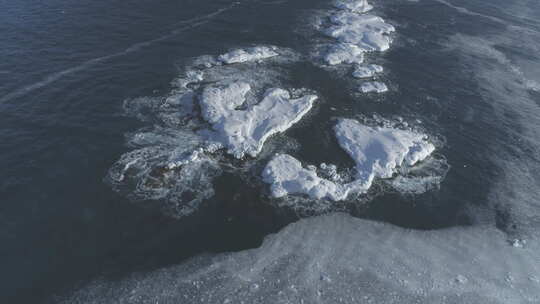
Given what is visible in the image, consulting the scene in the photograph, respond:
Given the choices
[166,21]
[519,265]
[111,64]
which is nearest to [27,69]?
[111,64]

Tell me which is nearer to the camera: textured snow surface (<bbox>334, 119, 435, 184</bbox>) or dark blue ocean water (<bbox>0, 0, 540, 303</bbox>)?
dark blue ocean water (<bbox>0, 0, 540, 303</bbox>)

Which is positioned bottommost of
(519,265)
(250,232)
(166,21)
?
(519,265)

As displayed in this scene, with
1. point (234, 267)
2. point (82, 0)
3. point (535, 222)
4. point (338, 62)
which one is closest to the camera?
point (234, 267)

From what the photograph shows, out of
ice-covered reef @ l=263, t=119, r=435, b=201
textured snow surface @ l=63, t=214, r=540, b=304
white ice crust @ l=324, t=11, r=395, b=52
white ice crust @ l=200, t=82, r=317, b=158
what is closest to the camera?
textured snow surface @ l=63, t=214, r=540, b=304

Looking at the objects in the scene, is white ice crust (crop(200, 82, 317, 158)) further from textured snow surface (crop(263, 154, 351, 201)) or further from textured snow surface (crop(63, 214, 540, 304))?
textured snow surface (crop(63, 214, 540, 304))

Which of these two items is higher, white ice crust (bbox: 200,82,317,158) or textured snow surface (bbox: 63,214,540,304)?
white ice crust (bbox: 200,82,317,158)

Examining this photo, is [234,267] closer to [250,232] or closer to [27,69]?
[250,232]

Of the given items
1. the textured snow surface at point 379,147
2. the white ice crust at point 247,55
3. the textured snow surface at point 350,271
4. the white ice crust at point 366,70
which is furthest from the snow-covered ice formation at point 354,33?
the textured snow surface at point 350,271

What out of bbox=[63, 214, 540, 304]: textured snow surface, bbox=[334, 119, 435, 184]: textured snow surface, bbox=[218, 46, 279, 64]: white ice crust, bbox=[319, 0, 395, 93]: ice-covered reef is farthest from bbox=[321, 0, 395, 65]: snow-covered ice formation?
bbox=[63, 214, 540, 304]: textured snow surface
